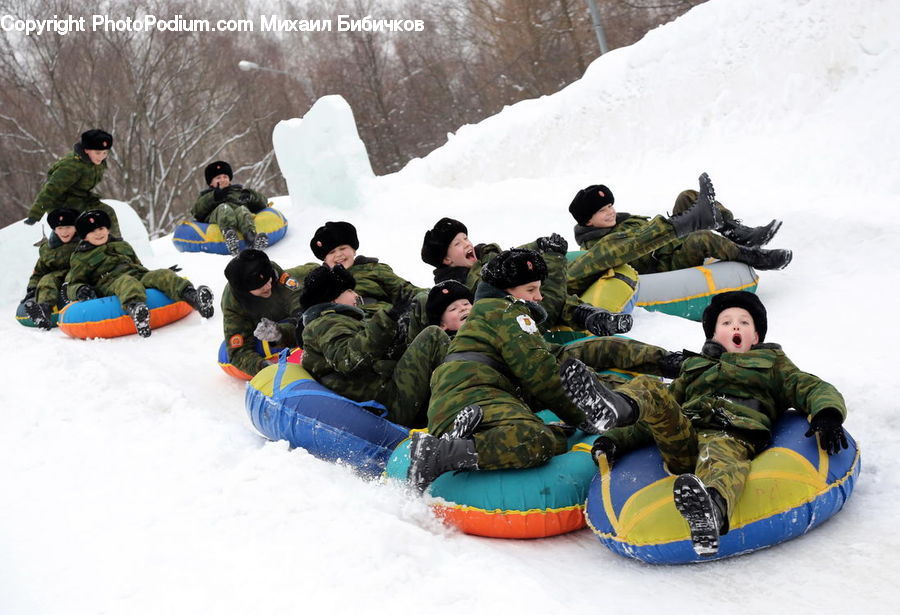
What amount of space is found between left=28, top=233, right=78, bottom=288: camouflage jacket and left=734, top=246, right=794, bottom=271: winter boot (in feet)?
18.8

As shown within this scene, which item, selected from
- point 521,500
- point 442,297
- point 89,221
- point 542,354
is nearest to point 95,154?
point 89,221

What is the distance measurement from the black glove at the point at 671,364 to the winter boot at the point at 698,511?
3.78 ft

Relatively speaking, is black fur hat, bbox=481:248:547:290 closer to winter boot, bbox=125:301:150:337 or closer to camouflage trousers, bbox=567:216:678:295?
camouflage trousers, bbox=567:216:678:295

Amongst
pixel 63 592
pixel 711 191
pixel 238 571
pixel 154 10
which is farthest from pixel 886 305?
pixel 154 10

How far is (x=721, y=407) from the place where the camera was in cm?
318

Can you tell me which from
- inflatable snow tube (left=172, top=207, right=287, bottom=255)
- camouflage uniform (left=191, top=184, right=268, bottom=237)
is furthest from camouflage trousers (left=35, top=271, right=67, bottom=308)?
inflatable snow tube (left=172, top=207, right=287, bottom=255)

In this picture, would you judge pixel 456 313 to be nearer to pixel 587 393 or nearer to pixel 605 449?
pixel 605 449

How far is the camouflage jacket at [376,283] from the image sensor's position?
225 inches

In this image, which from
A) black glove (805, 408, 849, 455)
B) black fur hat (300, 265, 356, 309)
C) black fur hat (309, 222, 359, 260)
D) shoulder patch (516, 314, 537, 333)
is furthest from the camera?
black fur hat (309, 222, 359, 260)

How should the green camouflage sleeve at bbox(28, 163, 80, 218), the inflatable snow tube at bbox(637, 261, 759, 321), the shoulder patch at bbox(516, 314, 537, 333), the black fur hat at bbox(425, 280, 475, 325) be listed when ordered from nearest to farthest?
the shoulder patch at bbox(516, 314, 537, 333)
the black fur hat at bbox(425, 280, 475, 325)
the inflatable snow tube at bbox(637, 261, 759, 321)
the green camouflage sleeve at bbox(28, 163, 80, 218)

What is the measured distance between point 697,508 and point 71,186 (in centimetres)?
766

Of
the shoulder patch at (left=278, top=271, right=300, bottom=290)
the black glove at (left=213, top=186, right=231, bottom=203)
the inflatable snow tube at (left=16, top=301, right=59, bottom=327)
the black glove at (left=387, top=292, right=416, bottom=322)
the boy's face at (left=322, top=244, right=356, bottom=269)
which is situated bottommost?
the black glove at (left=387, top=292, right=416, bottom=322)

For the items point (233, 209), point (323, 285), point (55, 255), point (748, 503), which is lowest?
point (748, 503)

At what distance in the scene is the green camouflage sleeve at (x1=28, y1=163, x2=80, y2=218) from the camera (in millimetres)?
8391
